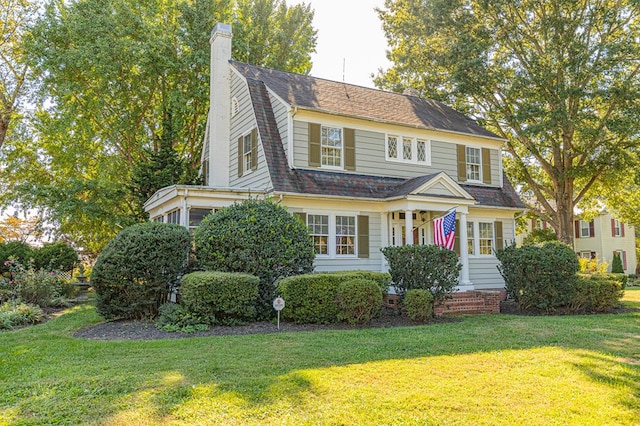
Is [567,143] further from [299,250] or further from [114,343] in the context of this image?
[114,343]

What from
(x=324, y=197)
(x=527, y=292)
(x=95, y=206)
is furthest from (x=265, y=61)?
(x=527, y=292)

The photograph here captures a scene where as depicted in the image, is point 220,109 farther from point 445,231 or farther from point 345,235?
point 445,231

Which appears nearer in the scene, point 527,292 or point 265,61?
point 527,292

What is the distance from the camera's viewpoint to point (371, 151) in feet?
46.5

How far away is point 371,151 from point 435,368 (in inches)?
372

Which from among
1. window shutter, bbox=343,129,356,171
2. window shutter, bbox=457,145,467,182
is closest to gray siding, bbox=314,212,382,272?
window shutter, bbox=343,129,356,171

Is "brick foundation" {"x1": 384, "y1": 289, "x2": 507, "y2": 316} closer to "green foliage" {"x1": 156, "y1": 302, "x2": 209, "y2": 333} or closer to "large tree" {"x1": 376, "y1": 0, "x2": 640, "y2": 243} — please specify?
"green foliage" {"x1": 156, "y1": 302, "x2": 209, "y2": 333}

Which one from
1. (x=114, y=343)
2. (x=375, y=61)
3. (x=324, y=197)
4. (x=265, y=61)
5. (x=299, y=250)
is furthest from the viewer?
(x=375, y=61)

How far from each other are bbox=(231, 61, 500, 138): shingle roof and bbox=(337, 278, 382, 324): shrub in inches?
231

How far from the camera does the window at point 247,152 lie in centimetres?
1410

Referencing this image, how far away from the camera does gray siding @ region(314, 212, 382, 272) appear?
41.8ft

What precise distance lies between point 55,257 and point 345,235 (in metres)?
11.5

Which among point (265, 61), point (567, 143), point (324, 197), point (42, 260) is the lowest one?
point (42, 260)

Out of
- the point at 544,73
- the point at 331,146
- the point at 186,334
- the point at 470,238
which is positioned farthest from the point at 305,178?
the point at 544,73
